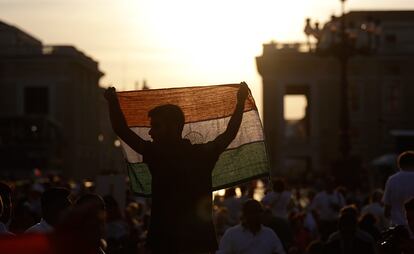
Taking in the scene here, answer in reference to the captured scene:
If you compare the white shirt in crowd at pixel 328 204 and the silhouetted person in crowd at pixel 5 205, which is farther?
the white shirt in crowd at pixel 328 204

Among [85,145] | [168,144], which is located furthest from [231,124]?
[85,145]

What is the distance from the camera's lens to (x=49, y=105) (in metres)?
76.3

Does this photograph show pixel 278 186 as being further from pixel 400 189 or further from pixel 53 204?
pixel 53 204

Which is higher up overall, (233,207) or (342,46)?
(342,46)

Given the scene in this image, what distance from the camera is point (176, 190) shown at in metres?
5.96

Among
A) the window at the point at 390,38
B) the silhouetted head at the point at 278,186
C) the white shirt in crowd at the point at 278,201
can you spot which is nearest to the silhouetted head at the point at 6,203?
the white shirt in crowd at the point at 278,201

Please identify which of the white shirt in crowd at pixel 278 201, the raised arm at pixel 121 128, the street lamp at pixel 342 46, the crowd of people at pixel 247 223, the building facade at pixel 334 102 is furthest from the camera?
the building facade at pixel 334 102

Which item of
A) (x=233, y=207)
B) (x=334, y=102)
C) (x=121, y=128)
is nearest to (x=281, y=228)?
(x=233, y=207)

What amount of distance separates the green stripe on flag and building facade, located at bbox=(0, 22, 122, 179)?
61.8 m

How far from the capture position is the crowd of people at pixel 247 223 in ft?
10.6

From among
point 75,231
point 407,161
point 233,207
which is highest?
point 75,231

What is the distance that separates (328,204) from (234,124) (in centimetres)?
1506

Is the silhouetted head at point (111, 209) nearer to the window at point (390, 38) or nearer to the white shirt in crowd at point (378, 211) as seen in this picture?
the white shirt in crowd at point (378, 211)

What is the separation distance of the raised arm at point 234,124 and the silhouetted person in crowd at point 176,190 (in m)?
0.14
